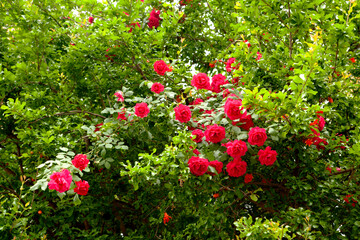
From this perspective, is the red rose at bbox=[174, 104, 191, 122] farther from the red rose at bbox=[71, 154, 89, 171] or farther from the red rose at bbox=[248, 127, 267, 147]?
the red rose at bbox=[71, 154, 89, 171]

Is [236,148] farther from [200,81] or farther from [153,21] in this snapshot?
[153,21]

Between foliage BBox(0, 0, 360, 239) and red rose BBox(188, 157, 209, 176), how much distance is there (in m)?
0.07

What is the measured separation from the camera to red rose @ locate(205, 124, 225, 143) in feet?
7.48

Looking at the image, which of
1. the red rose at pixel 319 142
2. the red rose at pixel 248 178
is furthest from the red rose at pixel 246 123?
the red rose at pixel 319 142

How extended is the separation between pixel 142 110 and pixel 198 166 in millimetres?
690

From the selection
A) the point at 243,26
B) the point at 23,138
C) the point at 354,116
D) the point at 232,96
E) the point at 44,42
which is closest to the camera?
the point at 232,96

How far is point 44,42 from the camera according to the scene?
130 inches

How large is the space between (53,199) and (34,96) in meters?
1.09

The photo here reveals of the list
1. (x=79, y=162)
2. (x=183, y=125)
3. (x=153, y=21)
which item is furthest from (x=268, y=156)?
(x=153, y=21)

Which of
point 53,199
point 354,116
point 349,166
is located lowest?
point 53,199

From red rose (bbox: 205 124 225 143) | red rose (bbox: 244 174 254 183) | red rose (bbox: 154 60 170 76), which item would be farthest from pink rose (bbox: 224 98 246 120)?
red rose (bbox: 154 60 170 76)

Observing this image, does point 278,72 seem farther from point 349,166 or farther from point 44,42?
point 44,42

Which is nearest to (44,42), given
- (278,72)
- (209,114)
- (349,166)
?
(209,114)

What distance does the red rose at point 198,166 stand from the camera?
2219 millimetres
